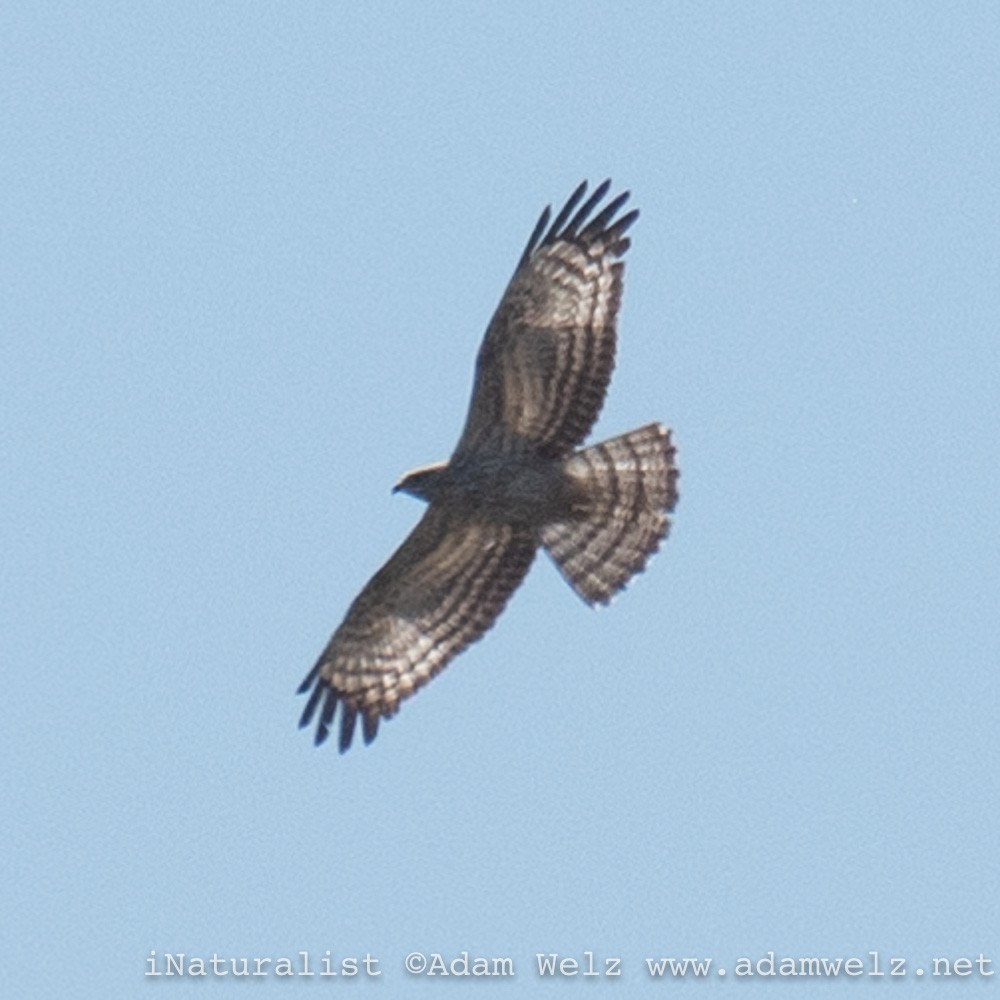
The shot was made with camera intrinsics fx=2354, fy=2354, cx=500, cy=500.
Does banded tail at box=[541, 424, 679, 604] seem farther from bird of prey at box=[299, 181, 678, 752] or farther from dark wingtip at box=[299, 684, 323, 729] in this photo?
dark wingtip at box=[299, 684, 323, 729]

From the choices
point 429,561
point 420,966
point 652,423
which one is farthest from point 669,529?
point 420,966

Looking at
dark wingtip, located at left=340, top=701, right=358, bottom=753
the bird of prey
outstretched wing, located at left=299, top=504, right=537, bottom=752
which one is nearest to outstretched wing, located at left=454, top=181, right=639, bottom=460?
the bird of prey

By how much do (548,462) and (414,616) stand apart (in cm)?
137

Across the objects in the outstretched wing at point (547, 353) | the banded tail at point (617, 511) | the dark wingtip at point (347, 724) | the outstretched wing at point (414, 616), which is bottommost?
the dark wingtip at point (347, 724)

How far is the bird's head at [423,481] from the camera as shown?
1330 cm

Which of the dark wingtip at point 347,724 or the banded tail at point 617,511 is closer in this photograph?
the banded tail at point 617,511

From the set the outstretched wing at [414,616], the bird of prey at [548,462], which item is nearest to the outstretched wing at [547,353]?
the bird of prey at [548,462]

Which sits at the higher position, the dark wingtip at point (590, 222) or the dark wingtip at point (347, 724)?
the dark wingtip at point (590, 222)

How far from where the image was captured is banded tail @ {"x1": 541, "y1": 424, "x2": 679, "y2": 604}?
43.4 ft

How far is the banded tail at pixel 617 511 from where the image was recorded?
13242 millimetres

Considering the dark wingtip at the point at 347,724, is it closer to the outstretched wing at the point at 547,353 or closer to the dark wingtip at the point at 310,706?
the dark wingtip at the point at 310,706

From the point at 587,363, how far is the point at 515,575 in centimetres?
143

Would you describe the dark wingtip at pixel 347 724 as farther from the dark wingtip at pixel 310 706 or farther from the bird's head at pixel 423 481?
the bird's head at pixel 423 481

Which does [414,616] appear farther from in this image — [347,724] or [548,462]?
[548,462]
